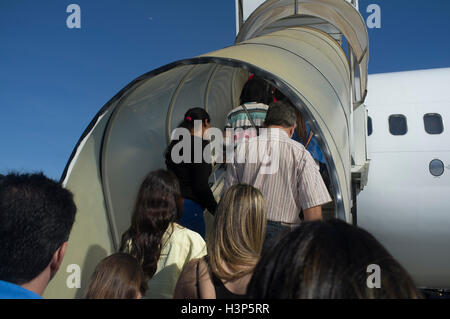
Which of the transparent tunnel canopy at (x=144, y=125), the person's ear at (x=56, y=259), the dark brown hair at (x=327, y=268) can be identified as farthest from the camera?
the transparent tunnel canopy at (x=144, y=125)

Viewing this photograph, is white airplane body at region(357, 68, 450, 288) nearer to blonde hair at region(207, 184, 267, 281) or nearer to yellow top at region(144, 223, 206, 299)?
yellow top at region(144, 223, 206, 299)

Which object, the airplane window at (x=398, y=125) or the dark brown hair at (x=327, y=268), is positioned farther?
the airplane window at (x=398, y=125)

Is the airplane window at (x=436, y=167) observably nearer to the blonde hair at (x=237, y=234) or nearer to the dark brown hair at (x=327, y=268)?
the blonde hair at (x=237, y=234)

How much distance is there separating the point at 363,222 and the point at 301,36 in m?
4.13

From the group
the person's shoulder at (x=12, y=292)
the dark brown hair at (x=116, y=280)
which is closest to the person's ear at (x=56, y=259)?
the person's shoulder at (x=12, y=292)

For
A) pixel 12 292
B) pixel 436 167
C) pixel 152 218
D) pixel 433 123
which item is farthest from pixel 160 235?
pixel 433 123

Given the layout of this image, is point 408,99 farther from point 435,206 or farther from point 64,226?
point 64,226

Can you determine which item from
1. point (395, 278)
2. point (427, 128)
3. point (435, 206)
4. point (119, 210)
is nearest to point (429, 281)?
point (435, 206)

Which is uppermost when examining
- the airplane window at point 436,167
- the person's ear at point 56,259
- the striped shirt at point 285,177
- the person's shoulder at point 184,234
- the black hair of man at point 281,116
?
the airplane window at point 436,167

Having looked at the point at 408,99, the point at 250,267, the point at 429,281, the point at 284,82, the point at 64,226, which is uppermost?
the point at 408,99

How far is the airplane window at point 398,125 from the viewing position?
291 inches

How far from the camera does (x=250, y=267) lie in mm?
2273

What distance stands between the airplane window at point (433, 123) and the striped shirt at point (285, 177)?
16.2 ft

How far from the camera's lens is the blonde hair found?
2287 mm
